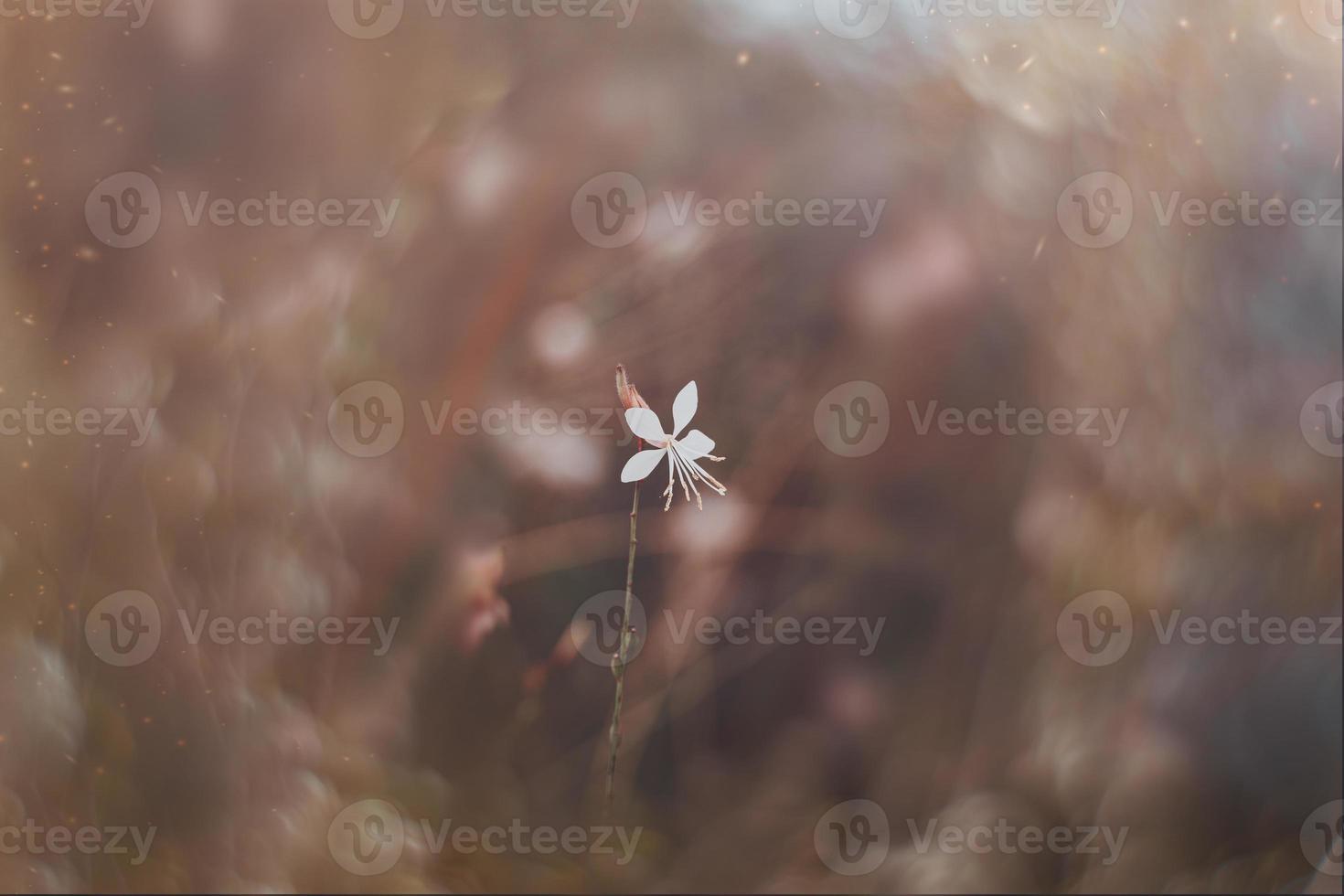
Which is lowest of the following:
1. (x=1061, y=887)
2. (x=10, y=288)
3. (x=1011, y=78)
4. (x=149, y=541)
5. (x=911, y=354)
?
(x=1061, y=887)

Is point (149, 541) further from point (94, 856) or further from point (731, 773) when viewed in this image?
point (731, 773)

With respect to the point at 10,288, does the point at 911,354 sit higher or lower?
lower

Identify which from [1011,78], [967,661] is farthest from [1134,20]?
[967,661]
